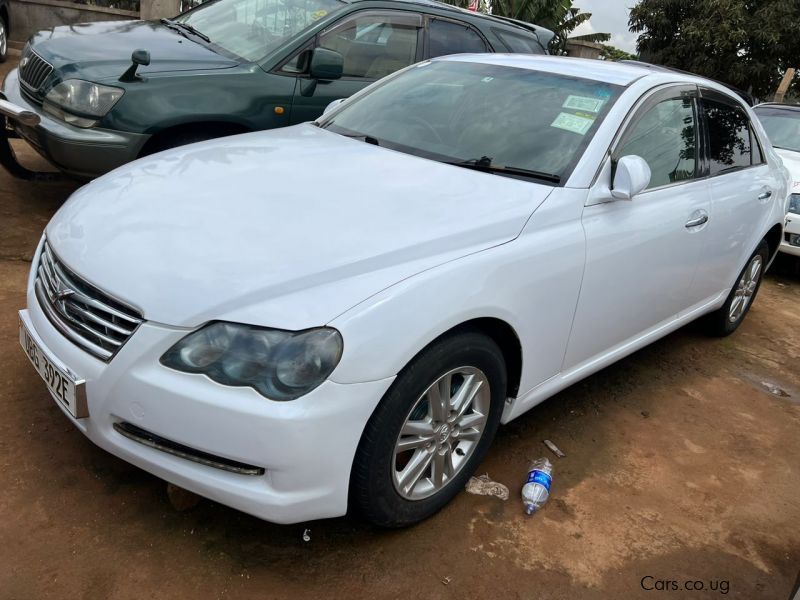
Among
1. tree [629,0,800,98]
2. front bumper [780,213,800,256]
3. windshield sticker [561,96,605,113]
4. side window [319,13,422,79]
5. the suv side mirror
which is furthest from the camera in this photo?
tree [629,0,800,98]

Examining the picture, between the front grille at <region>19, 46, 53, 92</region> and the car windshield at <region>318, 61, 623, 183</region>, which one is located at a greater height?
the car windshield at <region>318, 61, 623, 183</region>

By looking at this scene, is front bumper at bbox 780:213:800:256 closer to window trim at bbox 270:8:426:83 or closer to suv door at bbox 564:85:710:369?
suv door at bbox 564:85:710:369

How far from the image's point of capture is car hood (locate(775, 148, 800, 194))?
6512mm

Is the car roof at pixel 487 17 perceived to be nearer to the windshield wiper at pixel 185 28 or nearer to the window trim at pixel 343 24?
the window trim at pixel 343 24

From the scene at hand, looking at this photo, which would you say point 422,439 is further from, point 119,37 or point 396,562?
point 119,37

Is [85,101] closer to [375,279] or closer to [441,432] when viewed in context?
[375,279]

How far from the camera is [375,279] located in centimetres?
206

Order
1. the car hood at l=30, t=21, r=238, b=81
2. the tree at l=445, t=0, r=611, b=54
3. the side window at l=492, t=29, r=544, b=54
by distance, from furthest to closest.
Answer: the tree at l=445, t=0, r=611, b=54 < the side window at l=492, t=29, r=544, b=54 < the car hood at l=30, t=21, r=238, b=81

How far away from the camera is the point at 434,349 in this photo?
85.4 inches

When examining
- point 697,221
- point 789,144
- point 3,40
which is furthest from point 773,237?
point 3,40

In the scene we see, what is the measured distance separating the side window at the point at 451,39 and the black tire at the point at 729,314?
108 inches

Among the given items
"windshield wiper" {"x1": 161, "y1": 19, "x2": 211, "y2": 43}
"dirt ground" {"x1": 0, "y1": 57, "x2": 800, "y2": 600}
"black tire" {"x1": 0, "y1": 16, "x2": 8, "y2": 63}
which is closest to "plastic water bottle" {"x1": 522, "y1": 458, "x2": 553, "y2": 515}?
"dirt ground" {"x1": 0, "y1": 57, "x2": 800, "y2": 600}

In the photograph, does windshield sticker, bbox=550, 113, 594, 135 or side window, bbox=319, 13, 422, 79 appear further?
side window, bbox=319, 13, 422, 79

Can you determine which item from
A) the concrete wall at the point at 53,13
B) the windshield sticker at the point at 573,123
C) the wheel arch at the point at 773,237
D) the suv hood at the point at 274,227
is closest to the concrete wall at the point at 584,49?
the concrete wall at the point at 53,13
